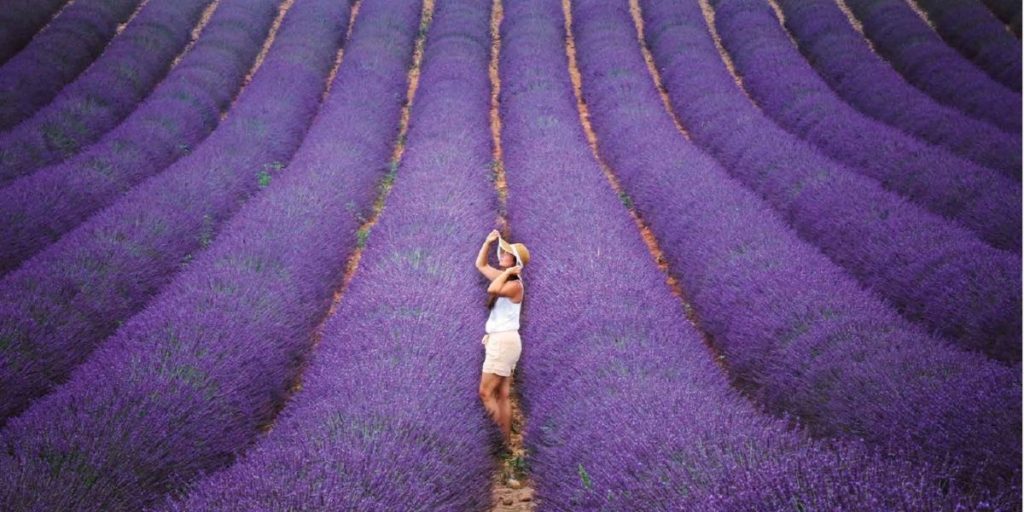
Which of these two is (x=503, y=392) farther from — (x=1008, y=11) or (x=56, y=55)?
(x=1008, y=11)

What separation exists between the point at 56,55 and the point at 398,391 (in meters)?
9.83

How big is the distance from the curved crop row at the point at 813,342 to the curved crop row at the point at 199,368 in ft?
8.60

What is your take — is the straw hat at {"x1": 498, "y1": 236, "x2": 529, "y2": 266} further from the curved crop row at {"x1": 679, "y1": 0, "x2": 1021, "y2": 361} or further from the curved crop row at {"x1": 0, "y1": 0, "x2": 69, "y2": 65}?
the curved crop row at {"x1": 0, "y1": 0, "x2": 69, "y2": 65}

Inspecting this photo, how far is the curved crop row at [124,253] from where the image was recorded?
3.77 m

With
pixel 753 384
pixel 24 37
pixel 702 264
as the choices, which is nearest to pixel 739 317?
pixel 753 384

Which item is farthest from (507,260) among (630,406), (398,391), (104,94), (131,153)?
(104,94)

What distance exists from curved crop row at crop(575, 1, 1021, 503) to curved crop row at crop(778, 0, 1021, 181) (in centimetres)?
223

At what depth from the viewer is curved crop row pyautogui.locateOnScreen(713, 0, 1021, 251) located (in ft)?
17.7

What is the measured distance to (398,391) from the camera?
3.14 metres

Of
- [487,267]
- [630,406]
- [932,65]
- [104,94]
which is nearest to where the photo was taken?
[630,406]

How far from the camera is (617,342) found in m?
3.53

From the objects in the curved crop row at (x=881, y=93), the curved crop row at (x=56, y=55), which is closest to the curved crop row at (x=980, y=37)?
the curved crop row at (x=881, y=93)

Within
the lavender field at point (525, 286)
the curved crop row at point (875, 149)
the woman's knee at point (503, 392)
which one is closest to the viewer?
the lavender field at point (525, 286)

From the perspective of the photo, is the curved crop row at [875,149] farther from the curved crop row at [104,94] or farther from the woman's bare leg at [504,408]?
the curved crop row at [104,94]
